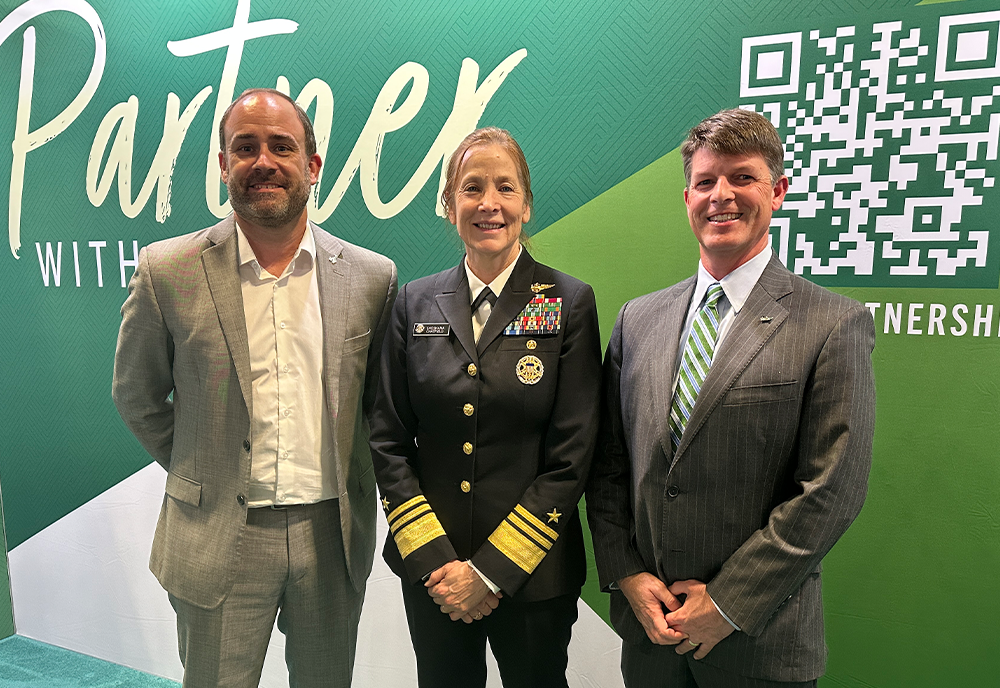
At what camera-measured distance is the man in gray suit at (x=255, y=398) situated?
1.92 m

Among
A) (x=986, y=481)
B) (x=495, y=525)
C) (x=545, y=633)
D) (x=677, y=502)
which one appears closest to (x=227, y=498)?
(x=495, y=525)

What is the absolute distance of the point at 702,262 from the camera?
1.67 m

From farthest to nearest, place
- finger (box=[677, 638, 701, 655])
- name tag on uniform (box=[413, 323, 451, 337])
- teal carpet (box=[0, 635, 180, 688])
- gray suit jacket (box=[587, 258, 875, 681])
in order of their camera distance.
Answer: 1. teal carpet (box=[0, 635, 180, 688])
2. name tag on uniform (box=[413, 323, 451, 337])
3. finger (box=[677, 638, 701, 655])
4. gray suit jacket (box=[587, 258, 875, 681])

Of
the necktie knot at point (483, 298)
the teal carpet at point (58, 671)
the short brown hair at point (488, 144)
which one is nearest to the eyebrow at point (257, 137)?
the short brown hair at point (488, 144)

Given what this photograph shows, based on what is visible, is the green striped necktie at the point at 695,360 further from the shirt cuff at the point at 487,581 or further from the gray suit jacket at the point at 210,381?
the gray suit jacket at the point at 210,381

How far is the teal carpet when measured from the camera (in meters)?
3.26

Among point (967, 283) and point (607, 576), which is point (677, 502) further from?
point (967, 283)

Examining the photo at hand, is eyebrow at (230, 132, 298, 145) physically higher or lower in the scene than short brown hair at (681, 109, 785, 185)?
higher

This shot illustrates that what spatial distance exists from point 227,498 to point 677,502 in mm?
1232

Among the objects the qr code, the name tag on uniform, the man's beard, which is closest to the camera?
the name tag on uniform

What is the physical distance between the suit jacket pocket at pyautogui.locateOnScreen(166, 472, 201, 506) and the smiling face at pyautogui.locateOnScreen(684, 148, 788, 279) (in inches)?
60.3

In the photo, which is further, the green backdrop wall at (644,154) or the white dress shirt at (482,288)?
the green backdrop wall at (644,154)

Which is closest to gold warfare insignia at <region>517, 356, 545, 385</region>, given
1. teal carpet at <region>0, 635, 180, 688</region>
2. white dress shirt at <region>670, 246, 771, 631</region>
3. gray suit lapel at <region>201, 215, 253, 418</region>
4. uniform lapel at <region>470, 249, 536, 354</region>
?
uniform lapel at <region>470, 249, 536, 354</region>

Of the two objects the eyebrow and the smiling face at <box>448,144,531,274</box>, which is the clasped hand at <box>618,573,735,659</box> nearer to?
the smiling face at <box>448,144,531,274</box>
